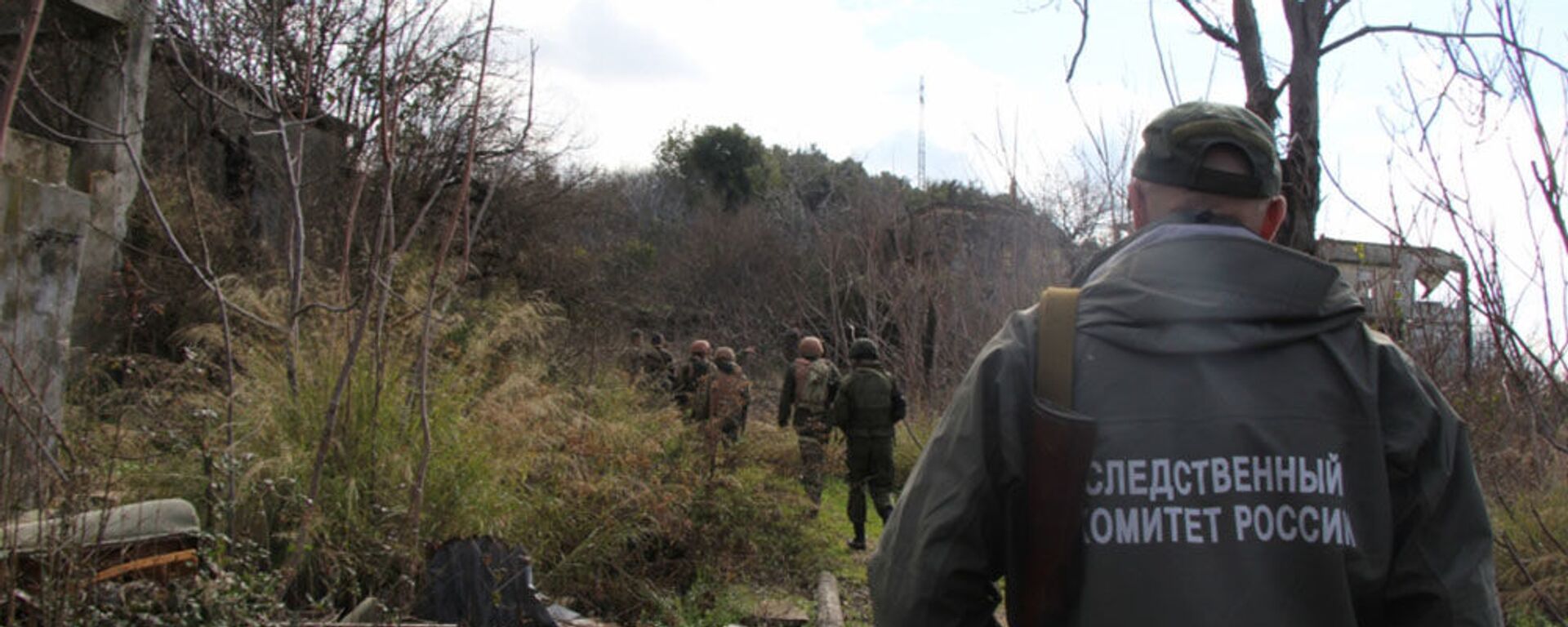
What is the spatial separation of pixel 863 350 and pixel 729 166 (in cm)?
2988

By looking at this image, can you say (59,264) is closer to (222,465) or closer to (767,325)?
(222,465)

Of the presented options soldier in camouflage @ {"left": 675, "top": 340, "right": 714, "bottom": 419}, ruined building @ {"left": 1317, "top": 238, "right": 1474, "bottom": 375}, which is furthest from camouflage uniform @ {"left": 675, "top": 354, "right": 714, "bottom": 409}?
ruined building @ {"left": 1317, "top": 238, "right": 1474, "bottom": 375}

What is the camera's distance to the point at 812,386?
10.9m

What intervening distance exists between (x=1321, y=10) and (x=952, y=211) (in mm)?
14151

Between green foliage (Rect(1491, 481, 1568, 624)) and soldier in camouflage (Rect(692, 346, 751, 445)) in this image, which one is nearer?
green foliage (Rect(1491, 481, 1568, 624))

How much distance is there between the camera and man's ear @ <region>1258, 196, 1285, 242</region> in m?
1.78

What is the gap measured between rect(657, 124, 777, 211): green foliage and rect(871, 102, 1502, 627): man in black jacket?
3630cm

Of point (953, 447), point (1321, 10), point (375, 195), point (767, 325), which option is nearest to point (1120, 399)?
point (953, 447)

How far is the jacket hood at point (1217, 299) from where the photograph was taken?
1.58 meters

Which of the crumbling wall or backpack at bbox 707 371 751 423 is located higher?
the crumbling wall

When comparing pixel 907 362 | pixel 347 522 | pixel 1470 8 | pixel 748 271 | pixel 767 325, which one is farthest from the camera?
pixel 748 271

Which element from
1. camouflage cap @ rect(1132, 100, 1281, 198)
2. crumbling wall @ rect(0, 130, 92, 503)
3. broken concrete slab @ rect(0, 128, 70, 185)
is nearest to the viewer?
camouflage cap @ rect(1132, 100, 1281, 198)

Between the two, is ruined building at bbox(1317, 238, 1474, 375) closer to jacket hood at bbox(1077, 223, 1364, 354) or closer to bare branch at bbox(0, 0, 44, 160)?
jacket hood at bbox(1077, 223, 1364, 354)

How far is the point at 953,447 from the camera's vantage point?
161 cm
